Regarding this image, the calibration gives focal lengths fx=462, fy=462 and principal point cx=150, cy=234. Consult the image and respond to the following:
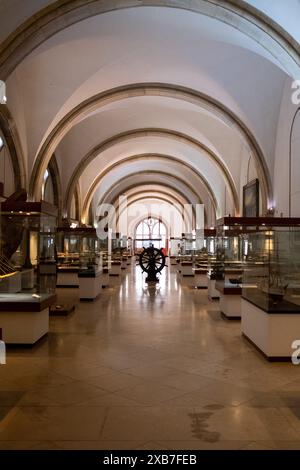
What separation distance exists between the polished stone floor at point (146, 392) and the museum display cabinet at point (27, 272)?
36 centimetres

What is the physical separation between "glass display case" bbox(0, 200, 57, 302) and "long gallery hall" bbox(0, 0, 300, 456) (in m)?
0.05

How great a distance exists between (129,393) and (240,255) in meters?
6.23

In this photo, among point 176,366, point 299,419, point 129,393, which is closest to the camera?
point 299,419

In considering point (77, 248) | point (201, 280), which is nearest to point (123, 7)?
point (77, 248)

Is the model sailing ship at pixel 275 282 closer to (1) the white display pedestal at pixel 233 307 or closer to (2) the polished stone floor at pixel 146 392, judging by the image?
(2) the polished stone floor at pixel 146 392

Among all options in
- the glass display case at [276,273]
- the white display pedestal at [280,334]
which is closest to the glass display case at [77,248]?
the glass display case at [276,273]

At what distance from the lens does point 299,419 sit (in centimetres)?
432

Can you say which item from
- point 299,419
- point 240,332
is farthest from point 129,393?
point 240,332

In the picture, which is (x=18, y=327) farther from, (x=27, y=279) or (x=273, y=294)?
(x=273, y=294)

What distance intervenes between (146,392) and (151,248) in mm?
14765

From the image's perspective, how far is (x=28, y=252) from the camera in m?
8.79

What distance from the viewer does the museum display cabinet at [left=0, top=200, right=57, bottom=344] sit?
23.6 feet

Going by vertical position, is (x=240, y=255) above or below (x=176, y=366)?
above

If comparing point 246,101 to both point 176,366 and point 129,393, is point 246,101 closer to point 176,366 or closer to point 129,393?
point 176,366
